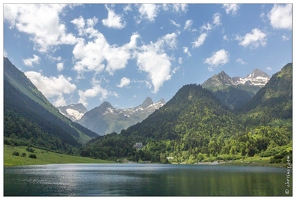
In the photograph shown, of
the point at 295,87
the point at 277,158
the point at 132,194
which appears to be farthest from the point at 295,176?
the point at 277,158

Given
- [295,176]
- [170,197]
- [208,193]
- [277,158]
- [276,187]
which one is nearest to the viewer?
[170,197]

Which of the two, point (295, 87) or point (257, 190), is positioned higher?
point (295, 87)

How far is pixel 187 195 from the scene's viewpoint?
6184 centimetres

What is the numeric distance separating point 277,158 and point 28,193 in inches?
6450

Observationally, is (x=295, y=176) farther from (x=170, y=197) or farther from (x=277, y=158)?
(x=277, y=158)

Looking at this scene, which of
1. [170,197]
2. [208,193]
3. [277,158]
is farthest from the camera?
[277,158]

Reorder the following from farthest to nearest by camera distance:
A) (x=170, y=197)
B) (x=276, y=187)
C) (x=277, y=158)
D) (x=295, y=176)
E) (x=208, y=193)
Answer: (x=277, y=158) → (x=295, y=176) → (x=276, y=187) → (x=208, y=193) → (x=170, y=197)

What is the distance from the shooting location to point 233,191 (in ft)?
220

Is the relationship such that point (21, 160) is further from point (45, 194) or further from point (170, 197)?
point (170, 197)

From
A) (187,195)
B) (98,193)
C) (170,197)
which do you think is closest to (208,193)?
(187,195)

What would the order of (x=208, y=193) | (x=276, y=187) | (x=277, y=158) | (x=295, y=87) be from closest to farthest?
(x=208, y=193)
(x=276, y=187)
(x=295, y=87)
(x=277, y=158)

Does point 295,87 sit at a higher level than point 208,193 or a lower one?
higher

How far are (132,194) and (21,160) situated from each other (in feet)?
491

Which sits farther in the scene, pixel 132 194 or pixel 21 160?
pixel 21 160
